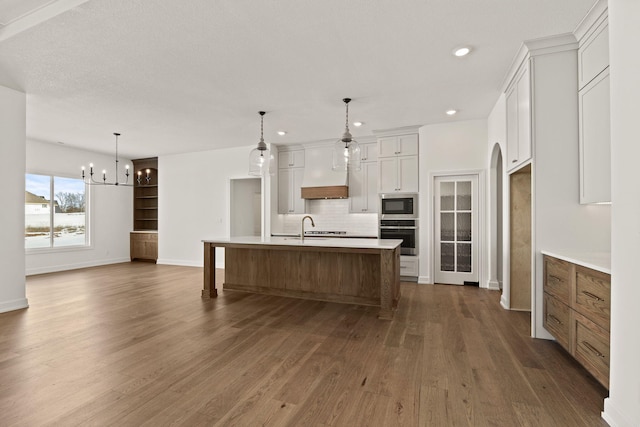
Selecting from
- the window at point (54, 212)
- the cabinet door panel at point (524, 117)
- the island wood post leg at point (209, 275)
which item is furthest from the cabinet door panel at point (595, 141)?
the window at point (54, 212)

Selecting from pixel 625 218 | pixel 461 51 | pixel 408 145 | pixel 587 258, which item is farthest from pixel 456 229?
pixel 625 218

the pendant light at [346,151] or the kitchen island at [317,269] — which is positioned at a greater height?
the pendant light at [346,151]

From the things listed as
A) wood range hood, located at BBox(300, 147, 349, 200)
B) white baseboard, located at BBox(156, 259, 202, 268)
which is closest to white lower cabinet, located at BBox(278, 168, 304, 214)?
wood range hood, located at BBox(300, 147, 349, 200)

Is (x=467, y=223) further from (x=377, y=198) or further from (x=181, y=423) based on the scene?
(x=181, y=423)

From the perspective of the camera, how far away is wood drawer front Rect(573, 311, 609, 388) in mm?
1943

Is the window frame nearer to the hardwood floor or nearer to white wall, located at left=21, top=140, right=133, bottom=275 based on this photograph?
white wall, located at left=21, top=140, right=133, bottom=275

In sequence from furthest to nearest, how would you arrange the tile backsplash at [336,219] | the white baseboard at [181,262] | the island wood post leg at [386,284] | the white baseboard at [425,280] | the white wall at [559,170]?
the white baseboard at [181,262] → the tile backsplash at [336,219] → the white baseboard at [425,280] → the island wood post leg at [386,284] → the white wall at [559,170]

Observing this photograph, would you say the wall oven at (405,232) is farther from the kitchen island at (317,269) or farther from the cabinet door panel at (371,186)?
the kitchen island at (317,269)

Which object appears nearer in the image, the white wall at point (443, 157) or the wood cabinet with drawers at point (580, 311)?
the wood cabinet with drawers at point (580, 311)

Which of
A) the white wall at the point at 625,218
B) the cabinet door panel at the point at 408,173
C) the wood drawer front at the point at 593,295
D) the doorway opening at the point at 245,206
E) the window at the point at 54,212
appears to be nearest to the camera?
the white wall at the point at 625,218

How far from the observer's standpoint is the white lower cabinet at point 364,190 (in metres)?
6.19

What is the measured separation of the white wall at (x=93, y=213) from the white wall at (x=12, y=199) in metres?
3.00

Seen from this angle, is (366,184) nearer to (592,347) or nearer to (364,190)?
(364,190)

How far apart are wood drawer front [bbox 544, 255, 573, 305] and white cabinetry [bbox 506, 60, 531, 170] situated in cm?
100
